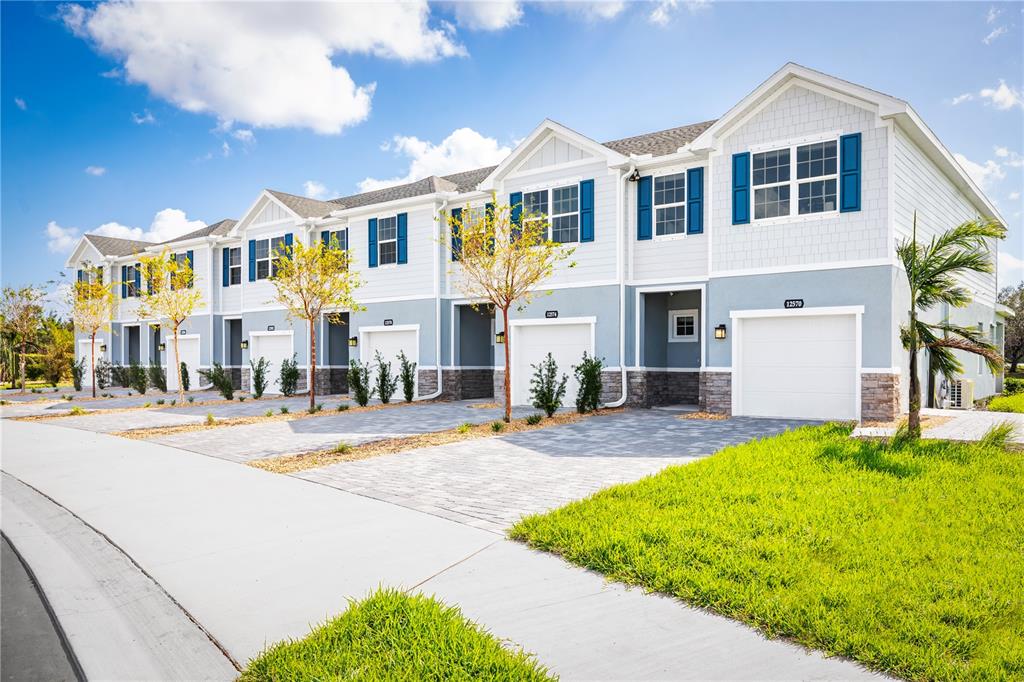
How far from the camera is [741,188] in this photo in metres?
14.2

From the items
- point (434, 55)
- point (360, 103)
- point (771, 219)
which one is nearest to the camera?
point (771, 219)

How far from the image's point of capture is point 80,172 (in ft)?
61.5

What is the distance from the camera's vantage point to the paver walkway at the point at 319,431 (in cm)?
1124

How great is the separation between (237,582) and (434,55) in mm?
13514

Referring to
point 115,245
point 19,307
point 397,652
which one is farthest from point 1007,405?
point 115,245

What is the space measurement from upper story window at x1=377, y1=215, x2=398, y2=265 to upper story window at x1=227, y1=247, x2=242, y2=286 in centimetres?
829

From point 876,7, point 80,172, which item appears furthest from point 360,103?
point 876,7

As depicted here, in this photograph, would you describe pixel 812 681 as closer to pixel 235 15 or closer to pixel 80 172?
pixel 235 15

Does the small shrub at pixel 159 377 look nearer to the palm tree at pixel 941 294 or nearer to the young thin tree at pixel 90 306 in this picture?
the young thin tree at pixel 90 306

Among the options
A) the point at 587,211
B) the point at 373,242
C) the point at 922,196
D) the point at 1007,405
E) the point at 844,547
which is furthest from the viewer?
the point at 373,242

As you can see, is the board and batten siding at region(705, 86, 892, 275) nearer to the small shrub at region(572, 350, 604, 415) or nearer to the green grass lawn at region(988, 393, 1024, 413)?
the small shrub at region(572, 350, 604, 415)

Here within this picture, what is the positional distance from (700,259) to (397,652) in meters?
13.6

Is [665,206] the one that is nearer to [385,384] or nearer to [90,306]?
[385,384]

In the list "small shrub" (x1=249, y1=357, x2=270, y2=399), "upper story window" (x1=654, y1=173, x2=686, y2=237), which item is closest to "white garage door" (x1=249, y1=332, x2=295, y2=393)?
"small shrub" (x1=249, y1=357, x2=270, y2=399)
